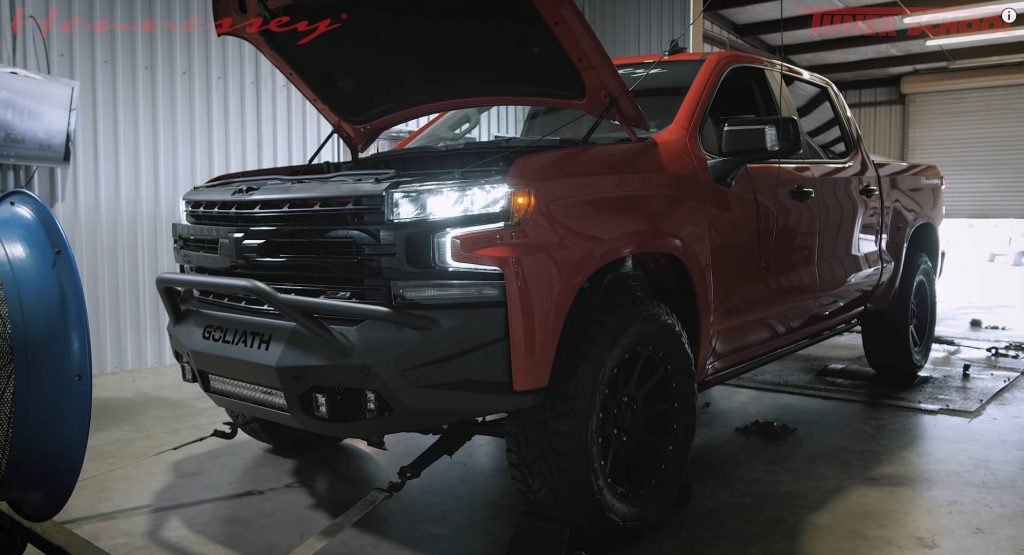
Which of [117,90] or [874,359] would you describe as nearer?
[874,359]

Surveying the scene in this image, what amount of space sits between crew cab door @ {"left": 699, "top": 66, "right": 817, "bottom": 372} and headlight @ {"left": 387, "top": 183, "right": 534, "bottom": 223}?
3.12ft

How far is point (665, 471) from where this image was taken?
2.53 metres

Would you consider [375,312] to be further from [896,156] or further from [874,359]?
[896,156]

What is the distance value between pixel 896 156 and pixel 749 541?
60.2ft

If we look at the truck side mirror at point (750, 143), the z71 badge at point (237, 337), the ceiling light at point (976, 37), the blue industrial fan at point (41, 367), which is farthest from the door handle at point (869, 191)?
the ceiling light at point (976, 37)

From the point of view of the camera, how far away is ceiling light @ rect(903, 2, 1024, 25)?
10641 millimetres

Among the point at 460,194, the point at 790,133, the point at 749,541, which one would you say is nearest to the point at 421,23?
the point at 460,194

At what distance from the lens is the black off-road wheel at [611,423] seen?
Result: 2.12 m

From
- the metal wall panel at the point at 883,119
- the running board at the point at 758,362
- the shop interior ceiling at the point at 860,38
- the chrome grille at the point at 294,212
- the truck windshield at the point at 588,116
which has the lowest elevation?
the running board at the point at 758,362

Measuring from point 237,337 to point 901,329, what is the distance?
365 centimetres

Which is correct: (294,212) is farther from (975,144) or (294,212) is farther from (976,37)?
(975,144)

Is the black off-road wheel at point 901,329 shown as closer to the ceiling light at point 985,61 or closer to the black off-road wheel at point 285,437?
the black off-road wheel at point 285,437

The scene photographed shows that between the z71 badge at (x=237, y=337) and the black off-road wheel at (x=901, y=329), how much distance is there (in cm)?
335

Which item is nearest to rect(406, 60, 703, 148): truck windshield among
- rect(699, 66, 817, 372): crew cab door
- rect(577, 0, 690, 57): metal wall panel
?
rect(699, 66, 817, 372): crew cab door
